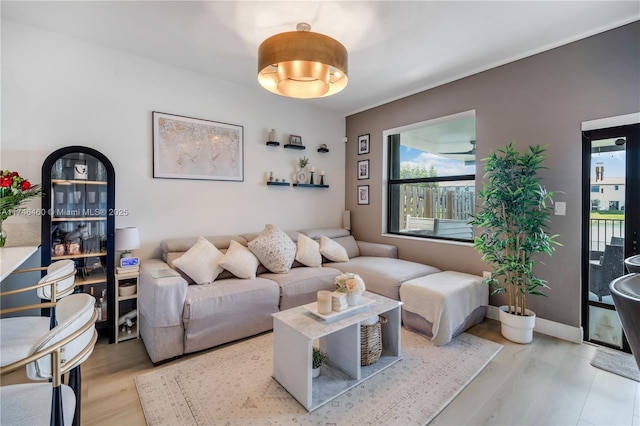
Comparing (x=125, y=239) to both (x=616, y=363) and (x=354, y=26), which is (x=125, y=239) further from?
(x=616, y=363)

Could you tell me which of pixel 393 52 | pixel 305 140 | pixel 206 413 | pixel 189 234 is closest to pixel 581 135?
pixel 393 52

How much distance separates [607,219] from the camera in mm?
2555

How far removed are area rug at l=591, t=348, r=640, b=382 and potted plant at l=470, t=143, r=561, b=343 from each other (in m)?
0.46

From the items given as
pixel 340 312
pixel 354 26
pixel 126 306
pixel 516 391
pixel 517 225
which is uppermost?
pixel 354 26

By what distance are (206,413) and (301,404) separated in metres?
0.57

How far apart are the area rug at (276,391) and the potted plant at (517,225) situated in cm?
52

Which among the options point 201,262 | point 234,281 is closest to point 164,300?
point 201,262

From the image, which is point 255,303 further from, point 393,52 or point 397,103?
point 397,103

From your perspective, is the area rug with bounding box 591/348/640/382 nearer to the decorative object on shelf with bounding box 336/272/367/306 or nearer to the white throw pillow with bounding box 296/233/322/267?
the decorative object on shelf with bounding box 336/272/367/306

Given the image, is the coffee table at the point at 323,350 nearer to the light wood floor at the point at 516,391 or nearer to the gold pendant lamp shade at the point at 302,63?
the light wood floor at the point at 516,391

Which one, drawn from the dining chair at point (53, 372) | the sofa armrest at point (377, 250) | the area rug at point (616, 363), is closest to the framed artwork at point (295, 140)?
the sofa armrest at point (377, 250)

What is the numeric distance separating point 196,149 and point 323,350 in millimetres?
2601

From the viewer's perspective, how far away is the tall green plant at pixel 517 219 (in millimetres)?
2584

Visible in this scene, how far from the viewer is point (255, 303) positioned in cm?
271
